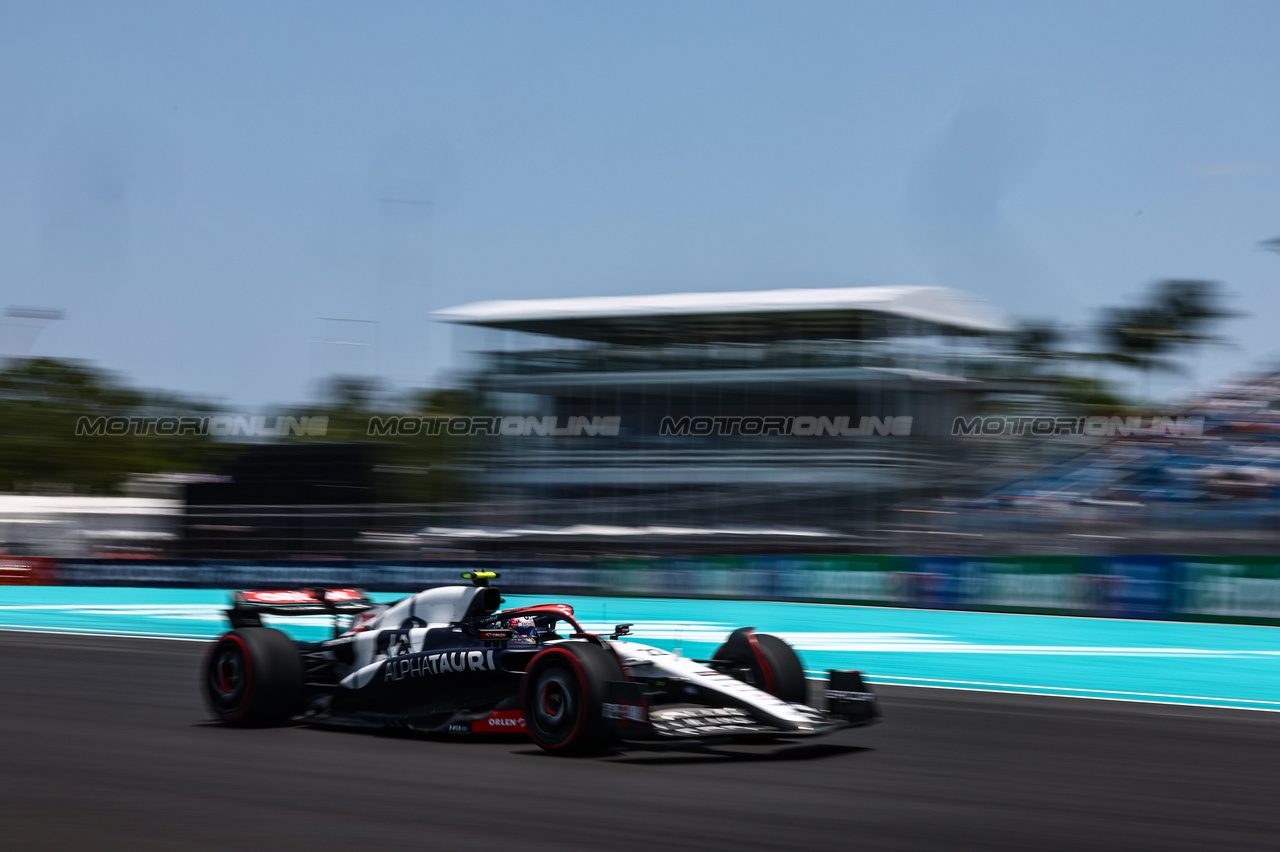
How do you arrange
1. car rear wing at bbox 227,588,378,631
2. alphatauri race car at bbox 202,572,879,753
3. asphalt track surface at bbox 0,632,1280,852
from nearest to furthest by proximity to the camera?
asphalt track surface at bbox 0,632,1280,852
alphatauri race car at bbox 202,572,879,753
car rear wing at bbox 227,588,378,631

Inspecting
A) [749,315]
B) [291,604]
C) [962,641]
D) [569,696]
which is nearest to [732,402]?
[749,315]

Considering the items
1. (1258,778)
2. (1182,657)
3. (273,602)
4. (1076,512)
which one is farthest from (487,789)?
(1076,512)

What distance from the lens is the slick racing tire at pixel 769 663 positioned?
7.57 metres

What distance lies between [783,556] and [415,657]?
9.23 metres

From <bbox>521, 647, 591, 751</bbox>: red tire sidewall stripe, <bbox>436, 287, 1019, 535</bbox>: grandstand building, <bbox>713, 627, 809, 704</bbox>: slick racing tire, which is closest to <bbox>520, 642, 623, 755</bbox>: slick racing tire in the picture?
<bbox>521, 647, 591, 751</bbox>: red tire sidewall stripe

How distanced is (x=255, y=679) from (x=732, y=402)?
1537 cm

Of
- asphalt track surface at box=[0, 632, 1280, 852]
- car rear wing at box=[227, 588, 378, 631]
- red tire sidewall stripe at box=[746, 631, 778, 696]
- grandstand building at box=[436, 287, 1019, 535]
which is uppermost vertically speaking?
grandstand building at box=[436, 287, 1019, 535]

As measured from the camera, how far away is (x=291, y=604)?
342 inches

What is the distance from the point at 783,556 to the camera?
16547mm

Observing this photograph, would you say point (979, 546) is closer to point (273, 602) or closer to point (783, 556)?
point (783, 556)

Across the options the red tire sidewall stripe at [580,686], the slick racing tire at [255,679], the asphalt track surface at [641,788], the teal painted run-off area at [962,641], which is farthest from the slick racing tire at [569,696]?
the teal painted run-off area at [962,641]

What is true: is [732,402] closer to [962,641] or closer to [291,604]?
[962,641]

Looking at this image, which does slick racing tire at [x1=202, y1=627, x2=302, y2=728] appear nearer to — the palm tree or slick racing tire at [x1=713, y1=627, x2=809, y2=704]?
slick racing tire at [x1=713, y1=627, x2=809, y2=704]

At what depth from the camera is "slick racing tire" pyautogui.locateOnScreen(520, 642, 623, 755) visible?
6.79m
